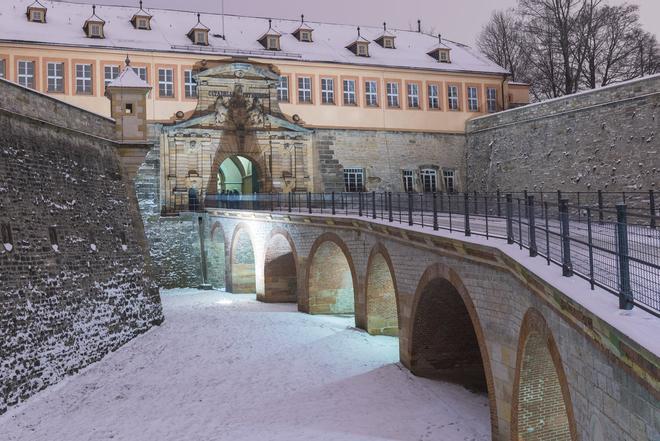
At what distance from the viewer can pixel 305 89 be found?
3275 centimetres

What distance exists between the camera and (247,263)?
27.9 m

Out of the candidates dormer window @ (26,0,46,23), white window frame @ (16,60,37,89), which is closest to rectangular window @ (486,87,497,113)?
white window frame @ (16,60,37,89)

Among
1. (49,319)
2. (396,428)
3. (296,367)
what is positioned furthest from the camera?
(296,367)

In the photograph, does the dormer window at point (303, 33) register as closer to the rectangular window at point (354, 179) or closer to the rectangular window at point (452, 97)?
the rectangular window at point (354, 179)

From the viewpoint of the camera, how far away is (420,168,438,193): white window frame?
113 ft

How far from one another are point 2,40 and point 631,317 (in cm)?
2972

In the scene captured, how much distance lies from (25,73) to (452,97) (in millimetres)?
21745

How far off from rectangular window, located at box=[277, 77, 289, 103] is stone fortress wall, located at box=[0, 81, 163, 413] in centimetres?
1314

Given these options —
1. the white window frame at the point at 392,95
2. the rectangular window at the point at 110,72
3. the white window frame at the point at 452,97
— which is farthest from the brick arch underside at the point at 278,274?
the white window frame at the point at 452,97

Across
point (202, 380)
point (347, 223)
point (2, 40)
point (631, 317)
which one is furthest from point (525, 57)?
point (631, 317)

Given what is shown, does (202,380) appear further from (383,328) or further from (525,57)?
(525,57)

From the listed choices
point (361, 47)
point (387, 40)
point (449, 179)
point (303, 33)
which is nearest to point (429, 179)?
point (449, 179)

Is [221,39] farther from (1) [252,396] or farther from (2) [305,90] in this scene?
(1) [252,396]

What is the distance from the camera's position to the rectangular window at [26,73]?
28344 millimetres
